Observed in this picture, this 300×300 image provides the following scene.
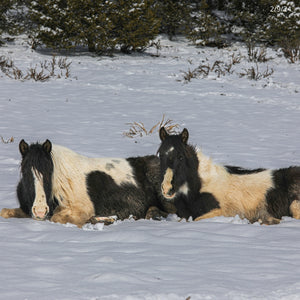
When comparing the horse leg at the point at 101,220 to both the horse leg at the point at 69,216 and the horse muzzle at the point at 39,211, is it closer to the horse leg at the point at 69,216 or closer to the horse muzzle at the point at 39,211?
the horse leg at the point at 69,216

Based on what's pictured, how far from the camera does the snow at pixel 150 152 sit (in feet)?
10.1

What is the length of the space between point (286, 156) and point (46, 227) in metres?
5.07

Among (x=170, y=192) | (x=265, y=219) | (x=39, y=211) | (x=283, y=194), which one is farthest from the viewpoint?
(x=283, y=194)

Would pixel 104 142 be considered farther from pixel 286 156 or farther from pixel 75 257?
pixel 75 257

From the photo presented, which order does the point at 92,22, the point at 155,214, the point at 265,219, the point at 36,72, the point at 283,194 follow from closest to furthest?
the point at 265,219 → the point at 283,194 → the point at 155,214 → the point at 36,72 → the point at 92,22

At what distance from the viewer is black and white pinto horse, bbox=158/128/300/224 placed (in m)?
5.51

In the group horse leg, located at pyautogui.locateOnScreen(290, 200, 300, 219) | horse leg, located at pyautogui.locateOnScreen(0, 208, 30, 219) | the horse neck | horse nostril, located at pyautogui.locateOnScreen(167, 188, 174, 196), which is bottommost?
horse leg, located at pyautogui.locateOnScreen(0, 208, 30, 219)

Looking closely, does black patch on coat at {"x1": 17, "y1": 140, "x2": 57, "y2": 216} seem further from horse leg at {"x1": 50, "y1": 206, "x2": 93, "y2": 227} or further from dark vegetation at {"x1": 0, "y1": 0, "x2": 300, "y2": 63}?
dark vegetation at {"x1": 0, "y1": 0, "x2": 300, "y2": 63}

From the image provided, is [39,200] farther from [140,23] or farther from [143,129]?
[140,23]

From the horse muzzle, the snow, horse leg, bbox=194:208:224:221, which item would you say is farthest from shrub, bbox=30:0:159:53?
the horse muzzle

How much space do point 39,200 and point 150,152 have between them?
4.19 m

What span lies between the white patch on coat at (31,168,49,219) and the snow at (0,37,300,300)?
0.10m

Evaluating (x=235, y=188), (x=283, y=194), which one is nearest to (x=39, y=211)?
(x=235, y=188)

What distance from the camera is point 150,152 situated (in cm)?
882
